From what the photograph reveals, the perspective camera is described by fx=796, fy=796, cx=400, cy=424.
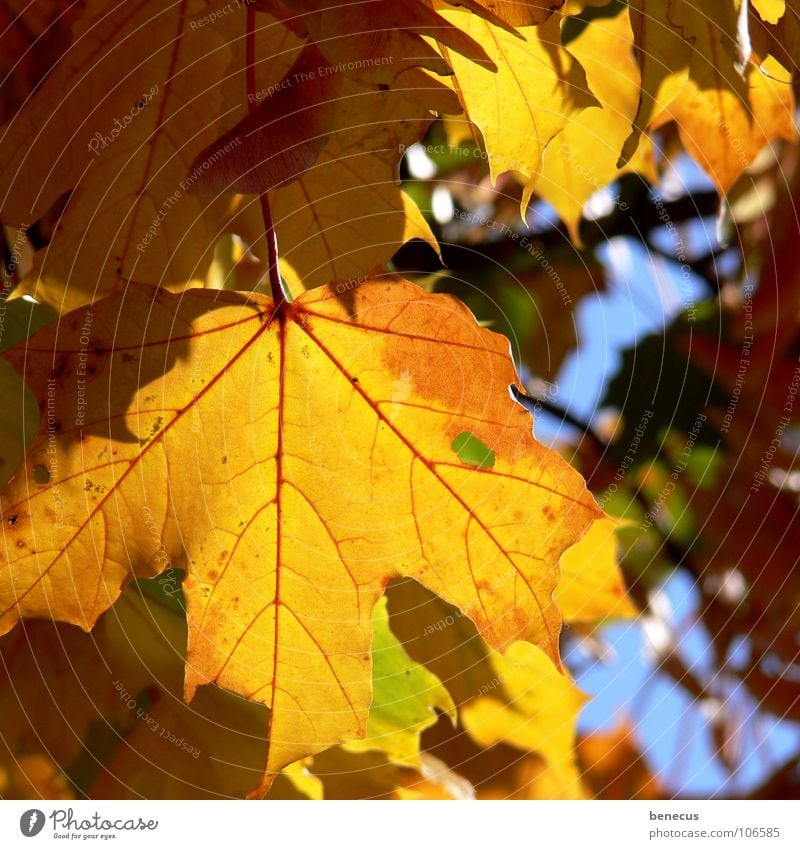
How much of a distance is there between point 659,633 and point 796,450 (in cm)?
27

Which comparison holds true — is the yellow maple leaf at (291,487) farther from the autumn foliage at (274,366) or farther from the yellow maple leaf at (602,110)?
the yellow maple leaf at (602,110)

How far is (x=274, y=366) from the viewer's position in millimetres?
553

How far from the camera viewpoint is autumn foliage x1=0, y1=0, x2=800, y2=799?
487 mm

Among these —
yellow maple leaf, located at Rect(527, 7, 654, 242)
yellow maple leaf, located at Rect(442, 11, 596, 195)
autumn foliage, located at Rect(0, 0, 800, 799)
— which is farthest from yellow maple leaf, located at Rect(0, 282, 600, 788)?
yellow maple leaf, located at Rect(527, 7, 654, 242)

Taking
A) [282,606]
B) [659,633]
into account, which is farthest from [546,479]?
[659,633]

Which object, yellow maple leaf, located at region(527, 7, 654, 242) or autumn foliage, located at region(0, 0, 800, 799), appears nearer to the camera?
autumn foliage, located at region(0, 0, 800, 799)
